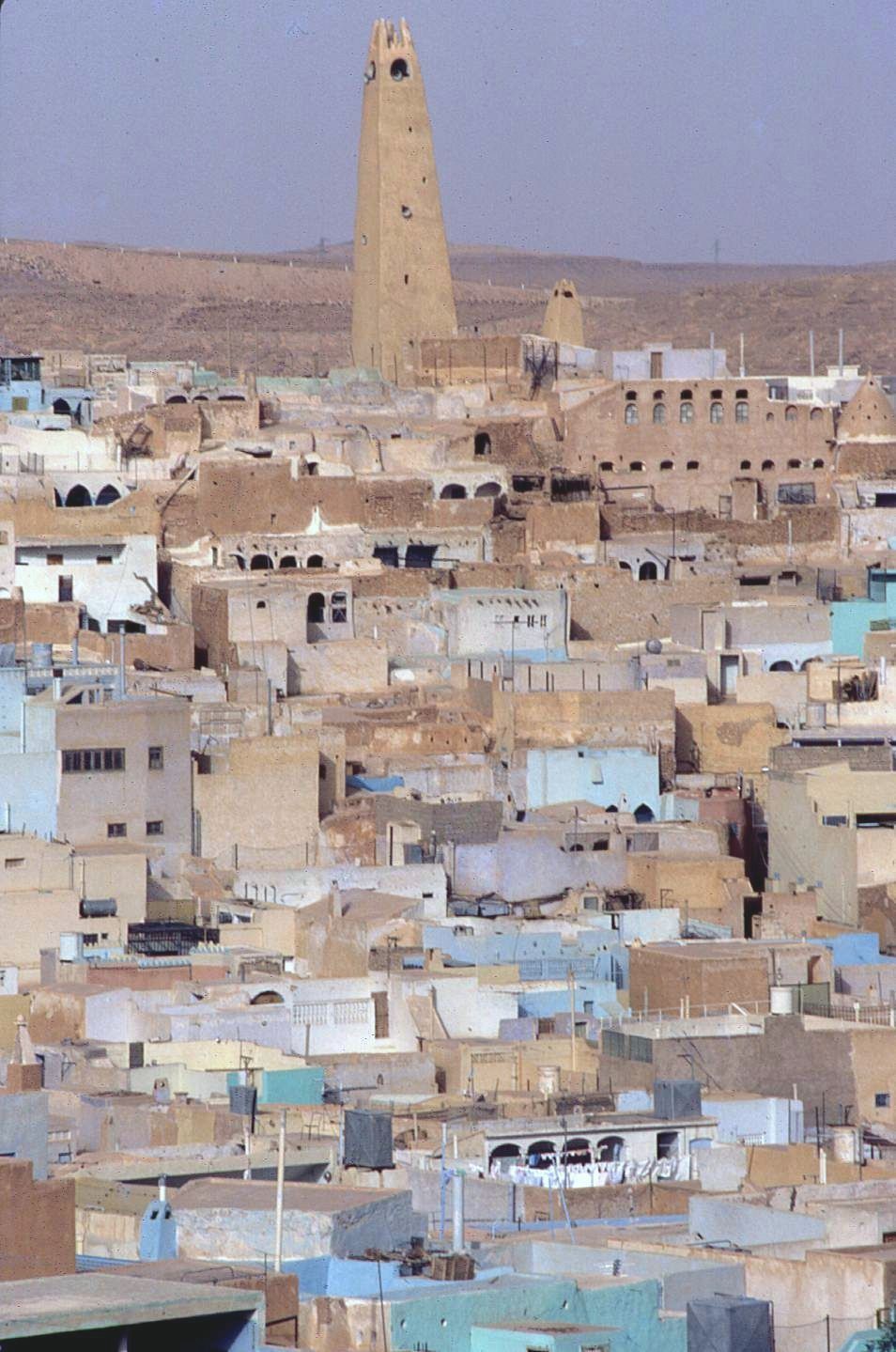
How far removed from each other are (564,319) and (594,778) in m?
16.6

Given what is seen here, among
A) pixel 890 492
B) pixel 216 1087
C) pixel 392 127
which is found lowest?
pixel 216 1087

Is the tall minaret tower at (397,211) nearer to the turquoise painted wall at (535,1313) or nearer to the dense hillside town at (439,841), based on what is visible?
the dense hillside town at (439,841)

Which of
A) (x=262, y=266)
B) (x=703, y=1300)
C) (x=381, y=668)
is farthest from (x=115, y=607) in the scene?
(x=262, y=266)

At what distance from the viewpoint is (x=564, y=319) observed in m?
42.9

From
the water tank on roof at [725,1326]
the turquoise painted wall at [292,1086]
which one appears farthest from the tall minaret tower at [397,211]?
the water tank on roof at [725,1326]

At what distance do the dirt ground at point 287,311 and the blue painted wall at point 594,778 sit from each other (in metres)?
33.4

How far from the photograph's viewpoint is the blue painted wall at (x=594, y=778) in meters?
26.9

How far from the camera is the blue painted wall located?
26875 millimetres

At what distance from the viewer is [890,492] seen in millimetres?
35000

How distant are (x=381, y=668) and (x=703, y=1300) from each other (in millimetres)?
17597

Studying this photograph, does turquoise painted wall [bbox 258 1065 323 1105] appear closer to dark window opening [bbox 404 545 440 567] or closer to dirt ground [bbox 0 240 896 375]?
dark window opening [bbox 404 545 440 567]

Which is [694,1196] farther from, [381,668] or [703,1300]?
[381,668]

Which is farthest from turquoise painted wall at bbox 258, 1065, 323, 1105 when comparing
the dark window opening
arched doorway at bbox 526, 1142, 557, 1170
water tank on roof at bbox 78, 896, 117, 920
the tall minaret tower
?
the tall minaret tower

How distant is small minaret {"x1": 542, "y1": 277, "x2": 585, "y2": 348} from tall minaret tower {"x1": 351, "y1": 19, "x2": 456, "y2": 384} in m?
2.50
